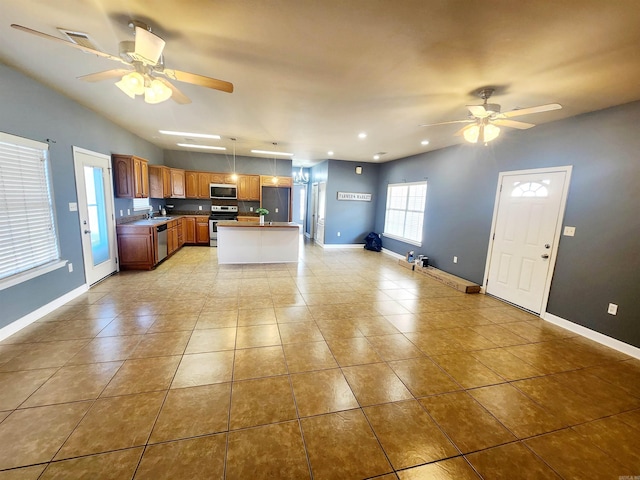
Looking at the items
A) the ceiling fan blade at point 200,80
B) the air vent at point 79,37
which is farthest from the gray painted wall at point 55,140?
the ceiling fan blade at point 200,80

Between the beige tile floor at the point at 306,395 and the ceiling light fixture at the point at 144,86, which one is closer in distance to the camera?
the beige tile floor at the point at 306,395

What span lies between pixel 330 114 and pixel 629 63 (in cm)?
281

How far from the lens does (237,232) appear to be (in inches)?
221

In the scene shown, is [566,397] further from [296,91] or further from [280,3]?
[296,91]

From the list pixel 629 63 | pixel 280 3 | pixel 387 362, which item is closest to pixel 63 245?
pixel 280 3

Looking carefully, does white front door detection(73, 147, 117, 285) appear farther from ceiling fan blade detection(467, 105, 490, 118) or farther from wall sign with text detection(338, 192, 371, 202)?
wall sign with text detection(338, 192, 371, 202)

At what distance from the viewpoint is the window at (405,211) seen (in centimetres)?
633

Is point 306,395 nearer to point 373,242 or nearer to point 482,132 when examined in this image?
point 482,132

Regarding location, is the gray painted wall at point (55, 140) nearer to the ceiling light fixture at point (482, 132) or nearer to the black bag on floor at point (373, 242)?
the ceiling light fixture at point (482, 132)

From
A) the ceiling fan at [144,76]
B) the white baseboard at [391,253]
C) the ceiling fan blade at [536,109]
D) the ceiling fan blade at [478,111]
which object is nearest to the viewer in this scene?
the ceiling fan at [144,76]

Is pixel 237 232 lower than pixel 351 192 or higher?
lower

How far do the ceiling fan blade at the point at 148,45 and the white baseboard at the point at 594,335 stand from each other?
5122 mm

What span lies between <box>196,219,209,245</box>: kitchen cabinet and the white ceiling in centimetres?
401

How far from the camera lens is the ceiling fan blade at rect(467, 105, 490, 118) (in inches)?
101
